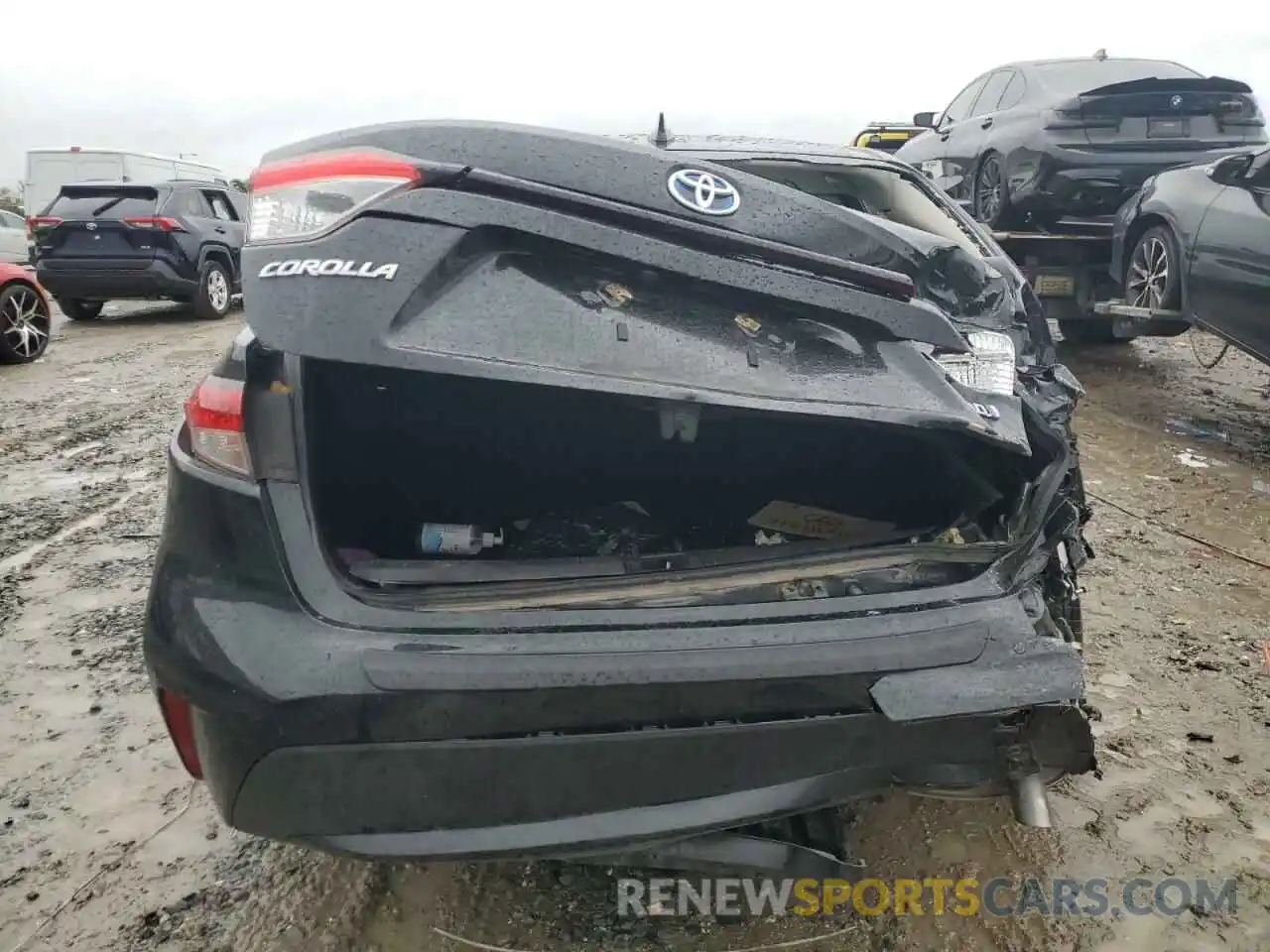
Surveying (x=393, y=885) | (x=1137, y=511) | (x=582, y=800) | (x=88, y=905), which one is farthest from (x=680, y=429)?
(x=1137, y=511)

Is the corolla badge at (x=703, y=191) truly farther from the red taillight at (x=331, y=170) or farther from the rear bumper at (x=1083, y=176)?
the rear bumper at (x=1083, y=176)

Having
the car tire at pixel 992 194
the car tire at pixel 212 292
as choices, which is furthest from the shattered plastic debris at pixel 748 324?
the car tire at pixel 212 292

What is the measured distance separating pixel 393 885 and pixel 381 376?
1075 mm

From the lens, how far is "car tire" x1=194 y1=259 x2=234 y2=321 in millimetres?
10797

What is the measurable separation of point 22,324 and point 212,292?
9.96 feet

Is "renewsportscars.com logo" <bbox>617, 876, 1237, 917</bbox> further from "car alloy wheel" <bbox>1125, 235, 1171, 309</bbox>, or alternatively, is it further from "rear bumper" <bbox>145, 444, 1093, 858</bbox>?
"car alloy wheel" <bbox>1125, 235, 1171, 309</bbox>

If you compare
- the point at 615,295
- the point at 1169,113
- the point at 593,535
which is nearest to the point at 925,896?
the point at 593,535

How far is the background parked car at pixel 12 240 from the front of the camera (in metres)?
14.7

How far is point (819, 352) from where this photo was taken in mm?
1552

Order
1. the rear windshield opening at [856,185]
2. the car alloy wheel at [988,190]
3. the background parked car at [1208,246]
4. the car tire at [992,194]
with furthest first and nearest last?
the car alloy wheel at [988,190], the car tire at [992,194], the background parked car at [1208,246], the rear windshield opening at [856,185]

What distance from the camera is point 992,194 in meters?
7.12

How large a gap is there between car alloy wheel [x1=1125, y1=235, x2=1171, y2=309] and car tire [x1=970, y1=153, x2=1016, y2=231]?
1102 mm

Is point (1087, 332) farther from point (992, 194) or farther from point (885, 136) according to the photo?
point (885, 136)

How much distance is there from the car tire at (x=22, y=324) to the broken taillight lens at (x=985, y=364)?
337 inches
